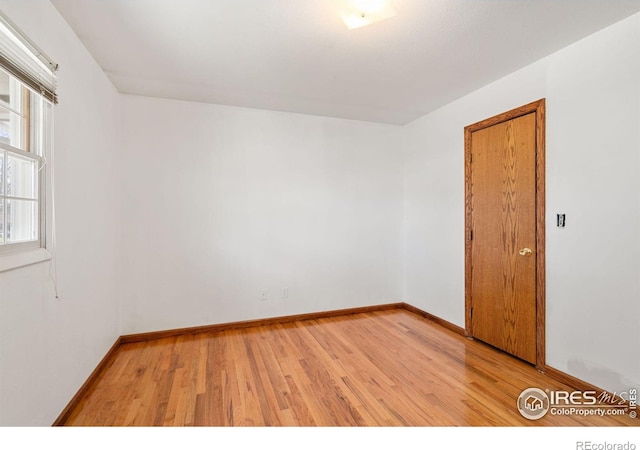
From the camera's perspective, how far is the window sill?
1.30 meters

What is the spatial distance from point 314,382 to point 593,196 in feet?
7.80

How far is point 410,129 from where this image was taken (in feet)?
12.8

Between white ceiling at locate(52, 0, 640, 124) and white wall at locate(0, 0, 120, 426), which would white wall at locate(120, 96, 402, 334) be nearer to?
white wall at locate(0, 0, 120, 426)

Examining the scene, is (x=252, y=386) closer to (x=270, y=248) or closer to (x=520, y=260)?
(x=270, y=248)

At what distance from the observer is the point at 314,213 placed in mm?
3621

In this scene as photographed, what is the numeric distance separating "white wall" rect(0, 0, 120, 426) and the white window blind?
0.24 ft

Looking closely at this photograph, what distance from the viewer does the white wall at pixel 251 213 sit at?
118 inches

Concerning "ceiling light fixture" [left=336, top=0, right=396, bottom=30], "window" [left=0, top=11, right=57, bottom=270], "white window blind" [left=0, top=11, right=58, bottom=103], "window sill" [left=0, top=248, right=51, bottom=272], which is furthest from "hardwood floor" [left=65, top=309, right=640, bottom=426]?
"ceiling light fixture" [left=336, top=0, right=396, bottom=30]

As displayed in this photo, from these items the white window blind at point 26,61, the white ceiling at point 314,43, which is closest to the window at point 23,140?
the white window blind at point 26,61

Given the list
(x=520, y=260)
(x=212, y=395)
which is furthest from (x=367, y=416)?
(x=520, y=260)

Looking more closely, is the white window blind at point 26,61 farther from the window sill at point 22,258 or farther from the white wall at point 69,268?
the window sill at point 22,258

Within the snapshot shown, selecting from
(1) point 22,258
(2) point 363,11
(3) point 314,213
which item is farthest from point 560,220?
(1) point 22,258

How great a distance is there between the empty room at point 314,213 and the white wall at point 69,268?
2 centimetres
